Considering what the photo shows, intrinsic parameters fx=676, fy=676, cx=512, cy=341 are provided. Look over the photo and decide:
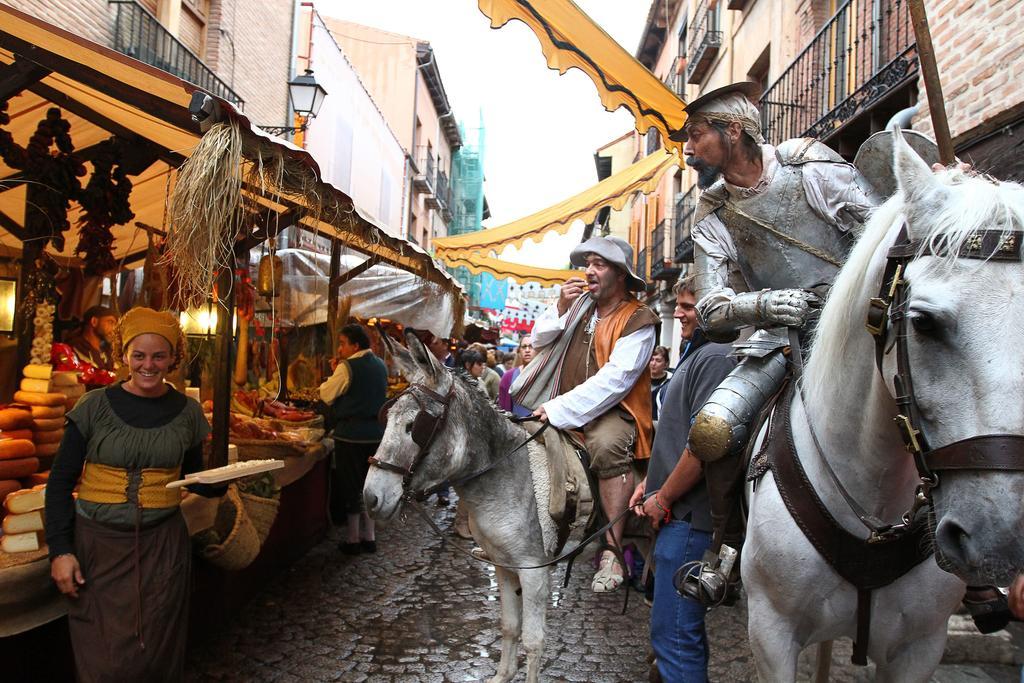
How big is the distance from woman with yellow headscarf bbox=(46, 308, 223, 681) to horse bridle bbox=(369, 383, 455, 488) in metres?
1.04

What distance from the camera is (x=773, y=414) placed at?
2.40 m

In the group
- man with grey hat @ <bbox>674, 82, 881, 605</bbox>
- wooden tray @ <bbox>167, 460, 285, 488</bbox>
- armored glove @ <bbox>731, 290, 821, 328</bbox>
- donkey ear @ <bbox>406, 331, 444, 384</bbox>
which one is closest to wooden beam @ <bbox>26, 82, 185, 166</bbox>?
wooden tray @ <bbox>167, 460, 285, 488</bbox>

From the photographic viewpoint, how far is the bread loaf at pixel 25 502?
10.4 ft

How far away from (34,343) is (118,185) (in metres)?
1.37

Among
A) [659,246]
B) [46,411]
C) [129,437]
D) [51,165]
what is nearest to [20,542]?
[129,437]

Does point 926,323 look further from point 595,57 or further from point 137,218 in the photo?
point 137,218

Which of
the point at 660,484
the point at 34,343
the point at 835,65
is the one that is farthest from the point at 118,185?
the point at 835,65

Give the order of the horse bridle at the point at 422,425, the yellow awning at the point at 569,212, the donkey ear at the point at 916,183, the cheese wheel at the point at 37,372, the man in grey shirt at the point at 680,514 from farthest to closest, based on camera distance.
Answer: the yellow awning at the point at 569,212 < the cheese wheel at the point at 37,372 < the horse bridle at the point at 422,425 < the man in grey shirt at the point at 680,514 < the donkey ear at the point at 916,183

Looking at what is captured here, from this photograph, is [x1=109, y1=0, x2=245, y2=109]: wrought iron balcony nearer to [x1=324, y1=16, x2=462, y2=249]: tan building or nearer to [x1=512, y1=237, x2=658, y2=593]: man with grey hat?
[x1=512, y1=237, x2=658, y2=593]: man with grey hat

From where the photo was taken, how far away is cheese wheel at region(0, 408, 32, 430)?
155 inches

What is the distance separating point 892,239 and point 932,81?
1.24 meters

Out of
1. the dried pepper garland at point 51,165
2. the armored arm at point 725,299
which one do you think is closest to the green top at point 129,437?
the dried pepper garland at point 51,165

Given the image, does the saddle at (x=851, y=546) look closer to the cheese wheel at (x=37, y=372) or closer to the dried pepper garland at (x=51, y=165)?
the cheese wheel at (x=37, y=372)

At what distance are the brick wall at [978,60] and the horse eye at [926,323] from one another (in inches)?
168
